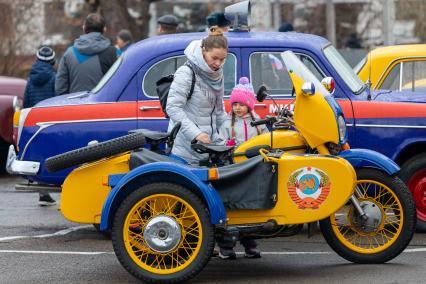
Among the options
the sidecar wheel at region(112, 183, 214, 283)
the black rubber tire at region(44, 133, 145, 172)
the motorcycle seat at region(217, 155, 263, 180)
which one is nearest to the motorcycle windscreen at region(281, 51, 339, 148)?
the motorcycle seat at region(217, 155, 263, 180)

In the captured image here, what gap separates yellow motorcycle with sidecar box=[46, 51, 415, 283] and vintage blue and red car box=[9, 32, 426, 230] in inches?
75.4

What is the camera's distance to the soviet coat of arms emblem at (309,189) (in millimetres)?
8484

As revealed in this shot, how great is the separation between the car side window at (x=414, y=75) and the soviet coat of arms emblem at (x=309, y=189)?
4235mm

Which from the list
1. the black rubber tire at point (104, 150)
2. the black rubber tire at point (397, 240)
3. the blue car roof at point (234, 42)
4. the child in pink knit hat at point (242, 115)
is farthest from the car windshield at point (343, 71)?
the black rubber tire at point (104, 150)

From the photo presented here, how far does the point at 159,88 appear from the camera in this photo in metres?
9.66

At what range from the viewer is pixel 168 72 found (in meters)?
11.1

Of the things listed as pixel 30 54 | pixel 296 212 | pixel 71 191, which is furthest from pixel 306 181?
pixel 30 54

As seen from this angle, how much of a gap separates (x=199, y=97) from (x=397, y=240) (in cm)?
183

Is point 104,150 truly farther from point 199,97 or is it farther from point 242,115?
point 242,115

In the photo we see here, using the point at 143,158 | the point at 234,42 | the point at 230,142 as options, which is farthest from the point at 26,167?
the point at 143,158

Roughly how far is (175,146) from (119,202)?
0.84 meters

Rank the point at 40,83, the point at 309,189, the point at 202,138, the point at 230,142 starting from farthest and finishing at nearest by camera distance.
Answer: the point at 40,83 < the point at 230,142 < the point at 202,138 < the point at 309,189

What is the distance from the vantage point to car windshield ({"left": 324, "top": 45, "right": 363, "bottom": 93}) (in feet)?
36.2

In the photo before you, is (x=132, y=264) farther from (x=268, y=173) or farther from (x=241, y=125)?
(x=241, y=125)
